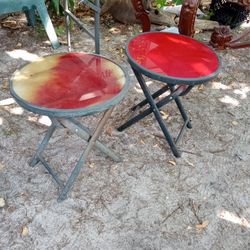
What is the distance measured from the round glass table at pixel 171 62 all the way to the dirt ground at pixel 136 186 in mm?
287

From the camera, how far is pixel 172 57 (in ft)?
8.43

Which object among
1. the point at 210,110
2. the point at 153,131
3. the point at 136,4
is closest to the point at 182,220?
the point at 153,131

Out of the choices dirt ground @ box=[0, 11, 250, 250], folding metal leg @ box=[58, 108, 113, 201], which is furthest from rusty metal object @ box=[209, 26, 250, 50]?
folding metal leg @ box=[58, 108, 113, 201]

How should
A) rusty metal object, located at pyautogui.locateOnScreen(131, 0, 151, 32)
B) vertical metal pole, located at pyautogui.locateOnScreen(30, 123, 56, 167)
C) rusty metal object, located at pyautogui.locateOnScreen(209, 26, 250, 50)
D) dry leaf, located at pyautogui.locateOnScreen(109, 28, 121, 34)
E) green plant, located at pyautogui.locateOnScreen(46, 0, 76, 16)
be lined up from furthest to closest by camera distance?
dry leaf, located at pyautogui.locateOnScreen(109, 28, 121, 34), green plant, located at pyautogui.locateOnScreen(46, 0, 76, 16), rusty metal object, located at pyautogui.locateOnScreen(209, 26, 250, 50), rusty metal object, located at pyautogui.locateOnScreen(131, 0, 151, 32), vertical metal pole, located at pyautogui.locateOnScreen(30, 123, 56, 167)

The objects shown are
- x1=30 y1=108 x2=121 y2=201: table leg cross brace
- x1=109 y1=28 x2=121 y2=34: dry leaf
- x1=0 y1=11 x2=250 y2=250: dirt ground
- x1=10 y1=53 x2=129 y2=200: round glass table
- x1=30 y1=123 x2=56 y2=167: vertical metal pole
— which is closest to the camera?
x1=10 y1=53 x2=129 y2=200: round glass table

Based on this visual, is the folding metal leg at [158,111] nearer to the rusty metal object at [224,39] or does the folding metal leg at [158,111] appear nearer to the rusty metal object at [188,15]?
the rusty metal object at [188,15]

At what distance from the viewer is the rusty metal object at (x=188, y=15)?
10.3 ft

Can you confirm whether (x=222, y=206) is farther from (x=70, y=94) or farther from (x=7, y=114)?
(x=7, y=114)

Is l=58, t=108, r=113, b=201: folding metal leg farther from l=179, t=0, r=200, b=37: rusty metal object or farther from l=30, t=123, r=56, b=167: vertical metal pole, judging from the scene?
l=179, t=0, r=200, b=37: rusty metal object

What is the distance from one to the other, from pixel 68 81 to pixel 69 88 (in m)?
0.08

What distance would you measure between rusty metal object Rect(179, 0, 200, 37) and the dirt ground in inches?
28.4

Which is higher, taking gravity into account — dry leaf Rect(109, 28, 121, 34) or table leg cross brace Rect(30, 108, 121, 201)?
table leg cross brace Rect(30, 108, 121, 201)

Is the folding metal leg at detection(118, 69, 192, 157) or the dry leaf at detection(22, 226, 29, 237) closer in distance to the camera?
the dry leaf at detection(22, 226, 29, 237)

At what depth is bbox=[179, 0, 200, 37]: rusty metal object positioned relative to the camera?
10.3 feet
